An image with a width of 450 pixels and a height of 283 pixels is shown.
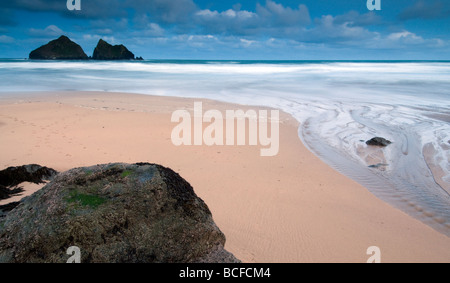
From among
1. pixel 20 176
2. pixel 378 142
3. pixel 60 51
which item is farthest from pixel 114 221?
pixel 60 51

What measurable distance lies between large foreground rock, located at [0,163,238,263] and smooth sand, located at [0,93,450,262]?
4.23ft

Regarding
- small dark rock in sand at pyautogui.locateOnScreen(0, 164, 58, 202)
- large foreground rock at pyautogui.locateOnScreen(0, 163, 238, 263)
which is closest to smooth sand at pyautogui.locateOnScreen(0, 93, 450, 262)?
small dark rock in sand at pyautogui.locateOnScreen(0, 164, 58, 202)

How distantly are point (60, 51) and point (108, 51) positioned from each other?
18.9 m

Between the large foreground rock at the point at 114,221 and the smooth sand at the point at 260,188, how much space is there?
129 centimetres

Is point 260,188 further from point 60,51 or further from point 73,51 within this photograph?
point 60,51

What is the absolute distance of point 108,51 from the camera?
127m

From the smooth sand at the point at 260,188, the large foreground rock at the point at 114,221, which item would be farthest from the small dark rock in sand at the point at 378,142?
the large foreground rock at the point at 114,221

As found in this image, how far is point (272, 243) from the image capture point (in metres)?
3.96

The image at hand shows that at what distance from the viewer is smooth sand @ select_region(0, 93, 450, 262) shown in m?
3.98

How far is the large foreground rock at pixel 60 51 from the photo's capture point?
122 meters

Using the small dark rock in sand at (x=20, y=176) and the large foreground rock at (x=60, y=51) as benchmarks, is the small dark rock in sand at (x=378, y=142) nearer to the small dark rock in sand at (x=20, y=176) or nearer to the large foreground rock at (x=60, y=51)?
the small dark rock in sand at (x=20, y=176)

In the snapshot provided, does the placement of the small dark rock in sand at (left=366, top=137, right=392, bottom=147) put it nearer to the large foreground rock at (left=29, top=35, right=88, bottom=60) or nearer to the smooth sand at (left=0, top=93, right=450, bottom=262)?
the smooth sand at (left=0, top=93, right=450, bottom=262)

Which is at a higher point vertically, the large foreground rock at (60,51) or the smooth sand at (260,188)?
the large foreground rock at (60,51)
